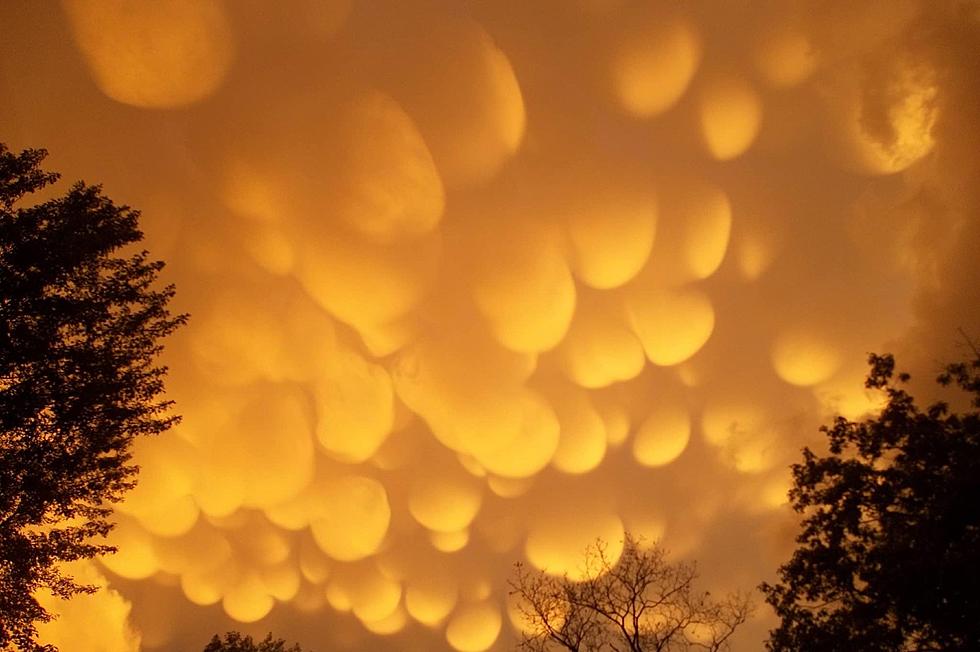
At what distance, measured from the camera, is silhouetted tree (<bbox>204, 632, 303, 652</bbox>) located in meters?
15.8

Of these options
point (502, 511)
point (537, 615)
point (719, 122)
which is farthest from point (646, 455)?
point (719, 122)

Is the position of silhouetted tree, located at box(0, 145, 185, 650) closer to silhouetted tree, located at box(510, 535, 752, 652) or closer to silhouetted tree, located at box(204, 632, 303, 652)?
silhouetted tree, located at box(204, 632, 303, 652)

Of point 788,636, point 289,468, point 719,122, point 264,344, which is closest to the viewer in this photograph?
point 788,636

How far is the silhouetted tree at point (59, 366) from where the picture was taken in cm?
718

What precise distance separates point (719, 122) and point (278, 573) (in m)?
19.3

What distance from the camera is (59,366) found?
748 cm

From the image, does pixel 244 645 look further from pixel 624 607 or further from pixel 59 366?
pixel 59 366

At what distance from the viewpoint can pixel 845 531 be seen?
9.82 metres

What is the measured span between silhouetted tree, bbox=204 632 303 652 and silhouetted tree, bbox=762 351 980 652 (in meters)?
17.0

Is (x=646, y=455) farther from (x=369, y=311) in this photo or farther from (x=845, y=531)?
(x=369, y=311)

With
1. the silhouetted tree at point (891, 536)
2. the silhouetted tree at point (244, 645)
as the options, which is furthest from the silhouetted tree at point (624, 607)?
the silhouetted tree at point (244, 645)

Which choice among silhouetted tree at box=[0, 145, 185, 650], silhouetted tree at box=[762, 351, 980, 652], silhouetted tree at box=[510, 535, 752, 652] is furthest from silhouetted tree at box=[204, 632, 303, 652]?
silhouetted tree at box=[762, 351, 980, 652]

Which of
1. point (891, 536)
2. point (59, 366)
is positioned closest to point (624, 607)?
point (891, 536)

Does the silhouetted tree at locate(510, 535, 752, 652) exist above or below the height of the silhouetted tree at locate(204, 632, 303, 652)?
above
